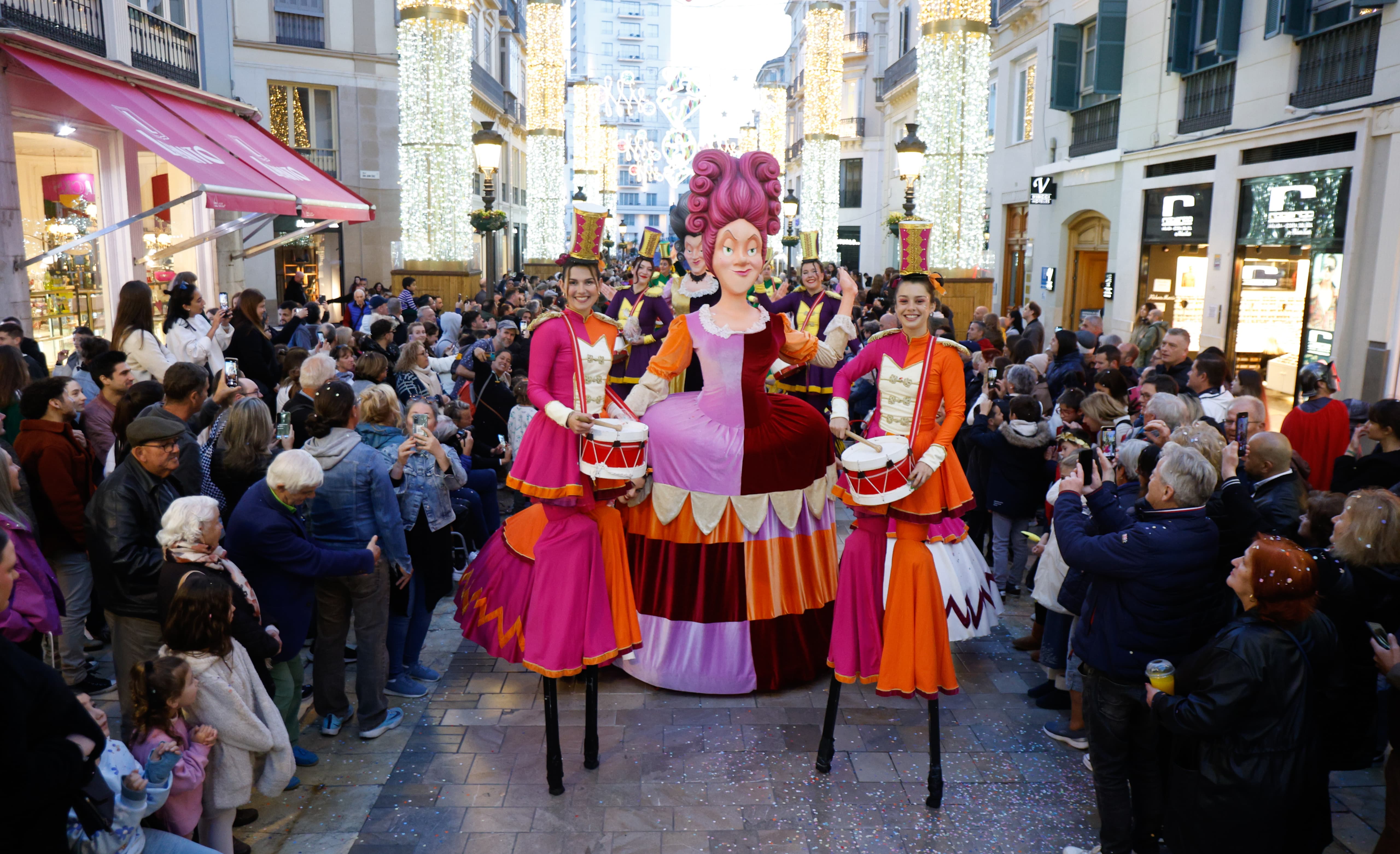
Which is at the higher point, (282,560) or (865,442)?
(865,442)

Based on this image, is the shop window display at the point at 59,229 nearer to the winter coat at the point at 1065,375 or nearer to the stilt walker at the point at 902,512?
the stilt walker at the point at 902,512

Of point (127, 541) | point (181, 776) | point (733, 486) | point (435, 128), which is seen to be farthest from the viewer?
point (435, 128)

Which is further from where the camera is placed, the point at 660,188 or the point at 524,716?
the point at 660,188

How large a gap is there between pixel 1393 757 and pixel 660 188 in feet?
276

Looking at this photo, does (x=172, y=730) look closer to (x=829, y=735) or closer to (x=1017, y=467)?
(x=829, y=735)

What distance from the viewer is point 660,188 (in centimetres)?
8438

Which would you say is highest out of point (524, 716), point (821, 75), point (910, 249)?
point (821, 75)

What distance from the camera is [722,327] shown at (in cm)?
484

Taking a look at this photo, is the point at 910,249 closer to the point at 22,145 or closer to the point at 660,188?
the point at 22,145

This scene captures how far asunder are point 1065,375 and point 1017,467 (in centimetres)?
157

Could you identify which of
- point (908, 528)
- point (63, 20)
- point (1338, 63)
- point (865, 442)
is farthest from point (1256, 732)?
point (63, 20)

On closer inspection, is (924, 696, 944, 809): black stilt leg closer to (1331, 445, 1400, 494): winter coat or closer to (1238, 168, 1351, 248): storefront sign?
(1331, 445, 1400, 494): winter coat

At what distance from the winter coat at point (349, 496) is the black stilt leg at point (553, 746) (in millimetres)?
1123

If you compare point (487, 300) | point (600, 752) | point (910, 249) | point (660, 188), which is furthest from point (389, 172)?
point (660, 188)
